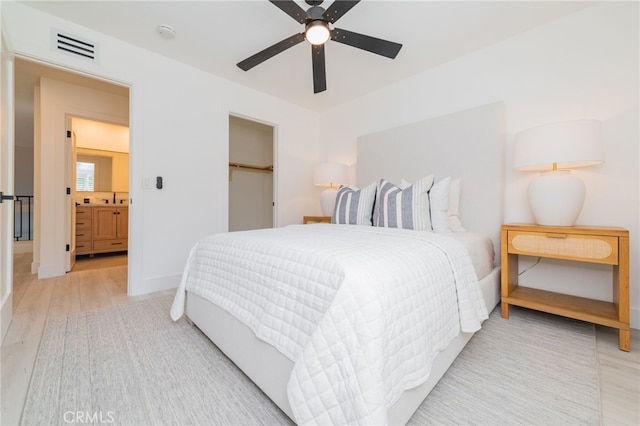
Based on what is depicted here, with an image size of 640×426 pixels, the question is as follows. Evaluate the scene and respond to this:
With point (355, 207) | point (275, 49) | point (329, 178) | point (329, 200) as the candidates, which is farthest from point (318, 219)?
point (275, 49)

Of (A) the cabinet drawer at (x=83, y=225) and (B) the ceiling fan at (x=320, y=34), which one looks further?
(A) the cabinet drawer at (x=83, y=225)

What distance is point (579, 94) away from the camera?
2.02 m

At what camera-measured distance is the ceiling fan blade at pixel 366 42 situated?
5.97ft

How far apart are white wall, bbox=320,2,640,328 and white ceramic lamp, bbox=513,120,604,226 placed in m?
0.29

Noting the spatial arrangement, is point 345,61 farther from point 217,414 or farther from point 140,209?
point 217,414

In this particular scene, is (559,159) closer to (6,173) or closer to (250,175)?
(6,173)

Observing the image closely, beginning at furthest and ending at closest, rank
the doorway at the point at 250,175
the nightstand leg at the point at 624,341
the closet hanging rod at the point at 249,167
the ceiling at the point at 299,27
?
the doorway at the point at 250,175 < the closet hanging rod at the point at 249,167 < the ceiling at the point at 299,27 < the nightstand leg at the point at 624,341

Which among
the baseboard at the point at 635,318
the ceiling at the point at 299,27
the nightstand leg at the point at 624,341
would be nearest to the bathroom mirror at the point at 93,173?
the ceiling at the point at 299,27

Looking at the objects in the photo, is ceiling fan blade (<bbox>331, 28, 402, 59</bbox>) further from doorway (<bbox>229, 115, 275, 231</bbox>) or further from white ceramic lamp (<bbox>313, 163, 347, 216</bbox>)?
doorway (<bbox>229, 115, 275, 231</bbox>)

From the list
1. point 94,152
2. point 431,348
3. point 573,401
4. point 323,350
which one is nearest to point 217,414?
point 323,350

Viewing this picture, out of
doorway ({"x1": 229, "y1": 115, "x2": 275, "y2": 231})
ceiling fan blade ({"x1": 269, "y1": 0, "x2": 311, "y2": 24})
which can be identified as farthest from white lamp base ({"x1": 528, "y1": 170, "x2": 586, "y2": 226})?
doorway ({"x1": 229, "y1": 115, "x2": 275, "y2": 231})

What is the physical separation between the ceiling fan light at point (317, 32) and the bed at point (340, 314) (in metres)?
1.35

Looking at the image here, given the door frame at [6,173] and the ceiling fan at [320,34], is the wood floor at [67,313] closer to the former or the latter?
the door frame at [6,173]

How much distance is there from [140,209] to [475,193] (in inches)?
125
